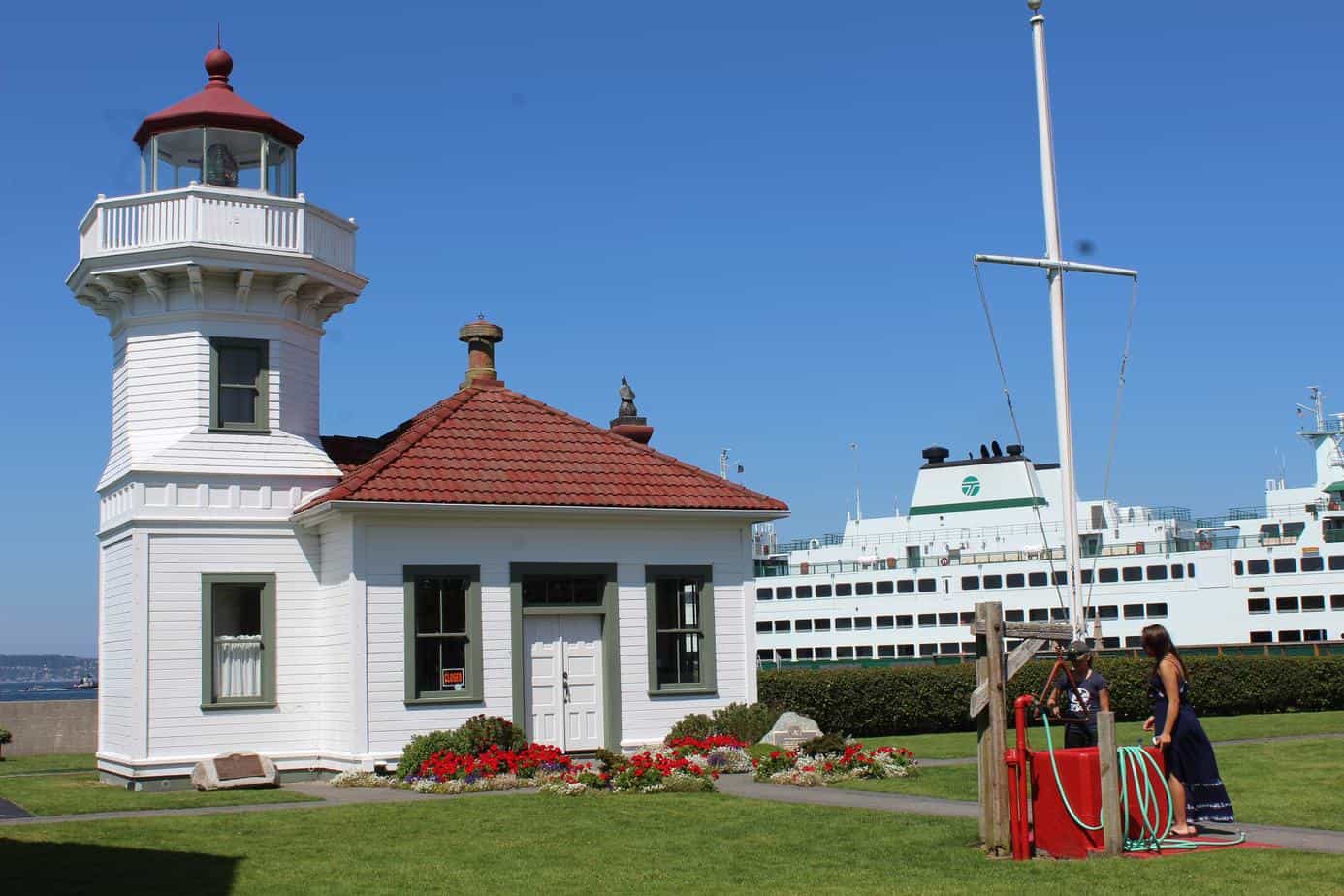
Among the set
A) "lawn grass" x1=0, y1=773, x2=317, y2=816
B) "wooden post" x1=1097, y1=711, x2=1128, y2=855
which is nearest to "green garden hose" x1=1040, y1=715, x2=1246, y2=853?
"wooden post" x1=1097, y1=711, x2=1128, y2=855

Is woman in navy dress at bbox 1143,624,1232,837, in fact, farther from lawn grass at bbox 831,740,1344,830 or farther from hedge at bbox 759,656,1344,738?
hedge at bbox 759,656,1344,738

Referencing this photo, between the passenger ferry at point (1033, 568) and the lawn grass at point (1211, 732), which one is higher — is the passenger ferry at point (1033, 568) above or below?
above

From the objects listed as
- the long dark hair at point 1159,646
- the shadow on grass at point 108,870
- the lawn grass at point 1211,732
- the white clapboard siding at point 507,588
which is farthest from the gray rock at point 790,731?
the shadow on grass at point 108,870

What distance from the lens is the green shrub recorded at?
61.5 ft

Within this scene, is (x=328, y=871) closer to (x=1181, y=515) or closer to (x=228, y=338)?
(x=228, y=338)

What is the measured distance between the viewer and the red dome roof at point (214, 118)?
21.1m

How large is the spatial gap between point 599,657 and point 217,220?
869 centimetres

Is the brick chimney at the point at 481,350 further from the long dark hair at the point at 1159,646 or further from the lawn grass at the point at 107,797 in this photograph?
the long dark hair at the point at 1159,646

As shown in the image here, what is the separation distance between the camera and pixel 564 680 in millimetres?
20844

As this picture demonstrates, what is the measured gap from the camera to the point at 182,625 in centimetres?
1959

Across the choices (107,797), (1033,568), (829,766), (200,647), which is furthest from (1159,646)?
(1033,568)

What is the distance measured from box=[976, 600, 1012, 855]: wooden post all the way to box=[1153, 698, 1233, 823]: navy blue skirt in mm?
1427

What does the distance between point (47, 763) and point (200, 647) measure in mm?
8290

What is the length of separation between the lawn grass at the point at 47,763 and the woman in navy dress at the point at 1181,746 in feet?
60.5
